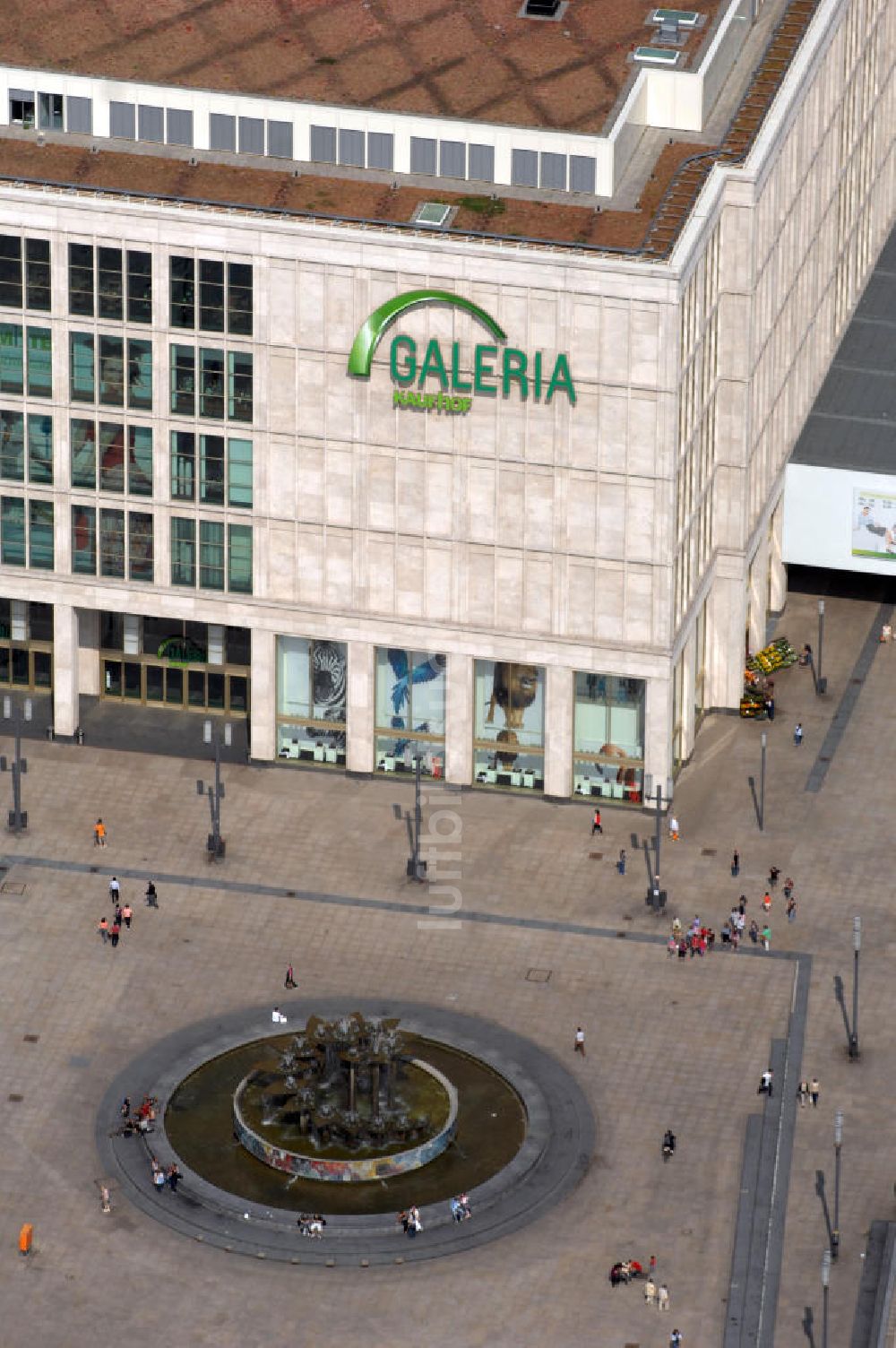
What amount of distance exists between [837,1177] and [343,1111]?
21.3m

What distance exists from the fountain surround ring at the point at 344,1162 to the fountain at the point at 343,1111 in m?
0.04

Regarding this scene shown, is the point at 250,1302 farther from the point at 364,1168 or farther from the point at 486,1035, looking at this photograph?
the point at 486,1035

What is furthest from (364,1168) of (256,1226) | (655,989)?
(655,989)

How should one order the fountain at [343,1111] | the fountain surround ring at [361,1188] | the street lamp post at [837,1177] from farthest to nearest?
the fountain at [343,1111], the fountain surround ring at [361,1188], the street lamp post at [837,1177]

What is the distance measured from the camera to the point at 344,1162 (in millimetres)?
183500

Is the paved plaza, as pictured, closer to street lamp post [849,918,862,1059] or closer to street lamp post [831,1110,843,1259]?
street lamp post [831,1110,843,1259]

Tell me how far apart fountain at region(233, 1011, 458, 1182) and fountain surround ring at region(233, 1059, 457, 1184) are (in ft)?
0.13

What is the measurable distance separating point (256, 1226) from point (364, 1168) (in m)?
5.72

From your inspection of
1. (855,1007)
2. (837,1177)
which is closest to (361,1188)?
(837,1177)

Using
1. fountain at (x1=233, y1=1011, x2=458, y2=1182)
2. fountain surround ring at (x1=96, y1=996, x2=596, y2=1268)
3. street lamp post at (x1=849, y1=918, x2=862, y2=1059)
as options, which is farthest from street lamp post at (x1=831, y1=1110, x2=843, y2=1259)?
fountain at (x1=233, y1=1011, x2=458, y2=1182)

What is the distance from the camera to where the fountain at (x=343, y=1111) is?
184 m

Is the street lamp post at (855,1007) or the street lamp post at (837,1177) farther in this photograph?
the street lamp post at (855,1007)

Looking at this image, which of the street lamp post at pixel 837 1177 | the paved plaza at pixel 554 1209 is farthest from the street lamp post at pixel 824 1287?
the street lamp post at pixel 837 1177

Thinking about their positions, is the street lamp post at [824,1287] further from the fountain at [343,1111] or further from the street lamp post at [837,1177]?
the fountain at [343,1111]
